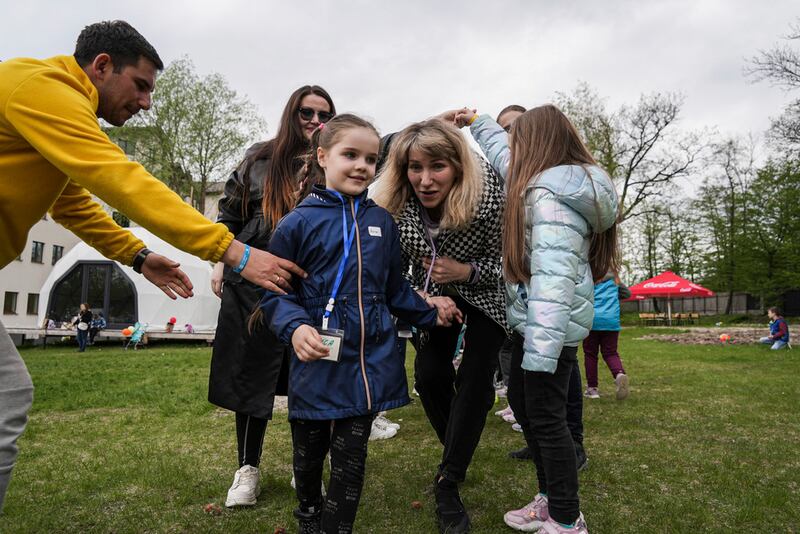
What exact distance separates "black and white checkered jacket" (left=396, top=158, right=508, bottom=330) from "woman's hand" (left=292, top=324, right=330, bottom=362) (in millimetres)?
908

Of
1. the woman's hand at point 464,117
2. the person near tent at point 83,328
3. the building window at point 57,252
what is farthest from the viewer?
the building window at point 57,252

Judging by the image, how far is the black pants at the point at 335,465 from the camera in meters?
2.24

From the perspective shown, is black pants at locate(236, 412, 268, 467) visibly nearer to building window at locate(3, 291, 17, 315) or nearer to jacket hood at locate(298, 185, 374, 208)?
jacket hood at locate(298, 185, 374, 208)

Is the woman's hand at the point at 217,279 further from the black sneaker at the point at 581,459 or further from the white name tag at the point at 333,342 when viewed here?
the black sneaker at the point at 581,459

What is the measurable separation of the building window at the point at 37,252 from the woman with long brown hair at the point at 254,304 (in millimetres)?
38305

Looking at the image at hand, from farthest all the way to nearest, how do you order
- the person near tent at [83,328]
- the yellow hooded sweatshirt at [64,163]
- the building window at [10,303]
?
the building window at [10,303] → the person near tent at [83,328] → the yellow hooded sweatshirt at [64,163]

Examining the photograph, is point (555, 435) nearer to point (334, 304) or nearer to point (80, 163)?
point (334, 304)

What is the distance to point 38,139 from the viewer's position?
1920 millimetres

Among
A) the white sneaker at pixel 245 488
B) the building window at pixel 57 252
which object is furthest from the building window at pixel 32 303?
the white sneaker at pixel 245 488

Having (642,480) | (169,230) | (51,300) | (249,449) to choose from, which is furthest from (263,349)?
(51,300)

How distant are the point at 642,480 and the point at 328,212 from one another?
246 cm

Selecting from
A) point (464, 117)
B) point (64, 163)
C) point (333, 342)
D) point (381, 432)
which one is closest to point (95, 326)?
point (381, 432)

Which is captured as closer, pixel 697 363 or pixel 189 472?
pixel 189 472

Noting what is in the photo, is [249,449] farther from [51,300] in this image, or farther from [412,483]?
[51,300]
